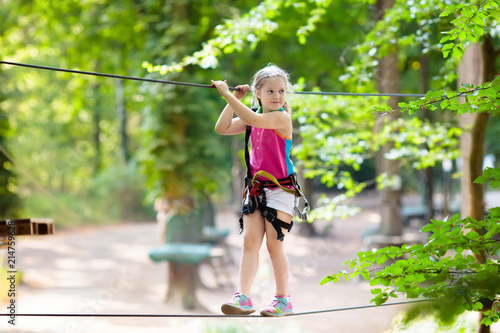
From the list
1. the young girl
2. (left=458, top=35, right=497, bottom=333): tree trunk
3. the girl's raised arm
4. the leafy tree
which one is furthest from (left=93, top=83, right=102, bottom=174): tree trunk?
the leafy tree

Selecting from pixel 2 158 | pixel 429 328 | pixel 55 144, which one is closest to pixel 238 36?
pixel 429 328

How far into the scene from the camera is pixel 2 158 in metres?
9.55

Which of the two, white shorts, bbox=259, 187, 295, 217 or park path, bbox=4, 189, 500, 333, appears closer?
white shorts, bbox=259, 187, 295, 217

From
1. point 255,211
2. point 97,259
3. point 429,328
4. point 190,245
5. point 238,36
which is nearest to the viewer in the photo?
point 255,211

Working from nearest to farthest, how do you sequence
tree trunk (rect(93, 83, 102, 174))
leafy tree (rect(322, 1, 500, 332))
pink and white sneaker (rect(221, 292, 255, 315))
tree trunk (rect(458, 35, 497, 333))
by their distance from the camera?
leafy tree (rect(322, 1, 500, 332))
pink and white sneaker (rect(221, 292, 255, 315))
tree trunk (rect(458, 35, 497, 333))
tree trunk (rect(93, 83, 102, 174))

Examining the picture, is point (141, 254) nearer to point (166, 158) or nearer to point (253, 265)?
point (166, 158)

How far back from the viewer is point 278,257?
8.84 ft

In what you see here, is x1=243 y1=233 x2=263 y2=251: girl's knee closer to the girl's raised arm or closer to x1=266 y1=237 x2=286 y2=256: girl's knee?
x1=266 y1=237 x2=286 y2=256: girl's knee

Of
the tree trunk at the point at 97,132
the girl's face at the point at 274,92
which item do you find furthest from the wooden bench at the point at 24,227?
the tree trunk at the point at 97,132

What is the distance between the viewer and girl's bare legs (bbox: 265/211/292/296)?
2.65m

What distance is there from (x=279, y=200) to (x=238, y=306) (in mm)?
527

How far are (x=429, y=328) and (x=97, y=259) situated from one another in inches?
377

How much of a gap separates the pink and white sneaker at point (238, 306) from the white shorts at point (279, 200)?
17.5 inches

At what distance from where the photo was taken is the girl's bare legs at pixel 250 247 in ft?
8.66
